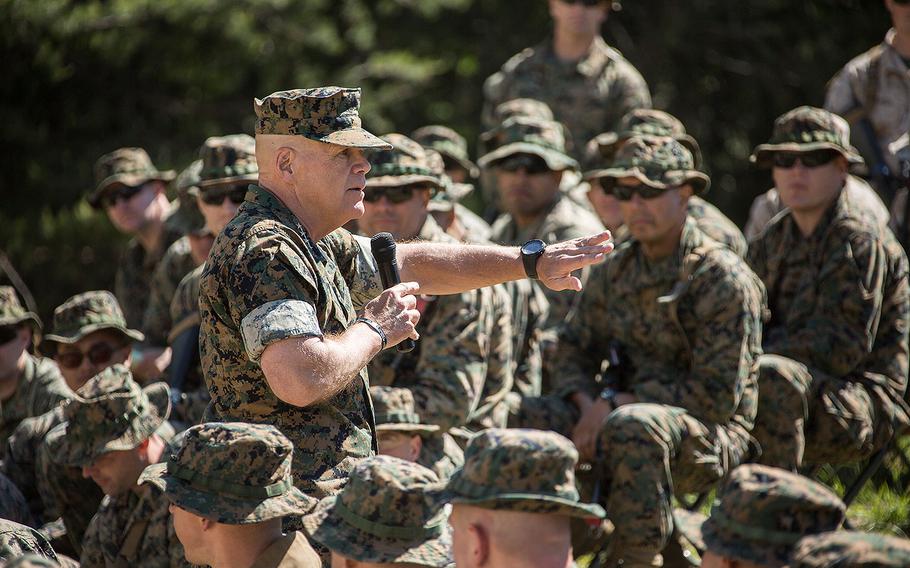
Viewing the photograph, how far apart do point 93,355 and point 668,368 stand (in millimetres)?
3050

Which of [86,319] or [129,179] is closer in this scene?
[86,319]

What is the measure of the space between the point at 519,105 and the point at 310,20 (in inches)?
169

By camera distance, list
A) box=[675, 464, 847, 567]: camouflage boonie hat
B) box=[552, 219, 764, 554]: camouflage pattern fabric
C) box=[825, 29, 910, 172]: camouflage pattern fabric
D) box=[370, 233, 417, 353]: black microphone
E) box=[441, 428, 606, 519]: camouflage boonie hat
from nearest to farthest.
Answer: box=[675, 464, 847, 567]: camouflage boonie hat
box=[441, 428, 606, 519]: camouflage boonie hat
box=[370, 233, 417, 353]: black microphone
box=[552, 219, 764, 554]: camouflage pattern fabric
box=[825, 29, 910, 172]: camouflage pattern fabric

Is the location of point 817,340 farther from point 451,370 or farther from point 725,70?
point 725,70

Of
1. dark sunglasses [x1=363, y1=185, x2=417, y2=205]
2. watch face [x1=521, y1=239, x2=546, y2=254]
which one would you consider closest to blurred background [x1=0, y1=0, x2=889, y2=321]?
dark sunglasses [x1=363, y1=185, x2=417, y2=205]

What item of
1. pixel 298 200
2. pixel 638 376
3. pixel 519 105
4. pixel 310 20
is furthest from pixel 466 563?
pixel 310 20

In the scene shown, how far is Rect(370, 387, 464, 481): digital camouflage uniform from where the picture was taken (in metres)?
5.78

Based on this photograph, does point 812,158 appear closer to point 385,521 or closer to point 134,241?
point 385,521

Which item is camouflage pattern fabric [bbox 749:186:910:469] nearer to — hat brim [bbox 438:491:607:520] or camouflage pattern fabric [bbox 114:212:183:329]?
hat brim [bbox 438:491:607:520]

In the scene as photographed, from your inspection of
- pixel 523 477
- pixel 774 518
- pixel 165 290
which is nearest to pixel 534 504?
pixel 523 477

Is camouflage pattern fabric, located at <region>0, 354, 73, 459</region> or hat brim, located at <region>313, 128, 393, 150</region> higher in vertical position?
hat brim, located at <region>313, 128, 393, 150</region>

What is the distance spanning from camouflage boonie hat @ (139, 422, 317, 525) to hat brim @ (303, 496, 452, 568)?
8.8 inches

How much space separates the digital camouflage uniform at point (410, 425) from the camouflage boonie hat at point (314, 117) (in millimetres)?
1529

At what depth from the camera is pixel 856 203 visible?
6.94 metres
